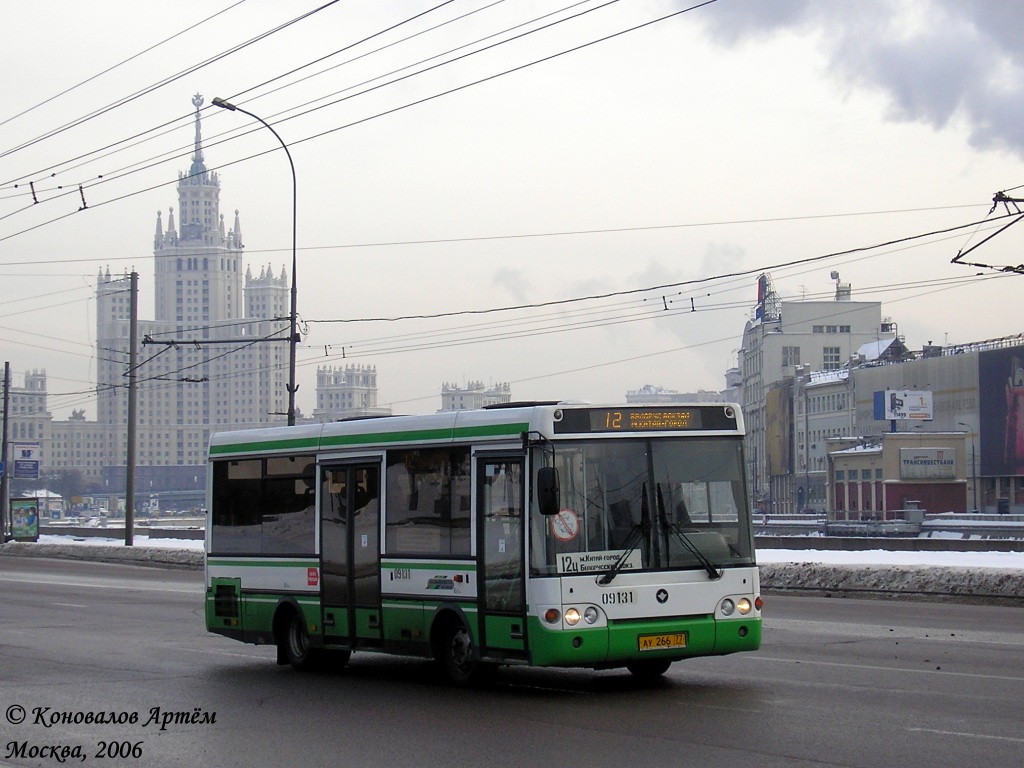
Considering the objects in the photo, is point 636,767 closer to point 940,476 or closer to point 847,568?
point 847,568

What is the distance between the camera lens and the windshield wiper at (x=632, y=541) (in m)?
11.8

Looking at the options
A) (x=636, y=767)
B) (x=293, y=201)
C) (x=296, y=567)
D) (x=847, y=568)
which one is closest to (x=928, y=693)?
(x=636, y=767)

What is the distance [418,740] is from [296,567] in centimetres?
517

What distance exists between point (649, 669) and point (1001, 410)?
87.3 meters

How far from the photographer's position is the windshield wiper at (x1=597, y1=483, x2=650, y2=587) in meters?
11.8

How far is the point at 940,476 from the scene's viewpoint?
8269 centimetres

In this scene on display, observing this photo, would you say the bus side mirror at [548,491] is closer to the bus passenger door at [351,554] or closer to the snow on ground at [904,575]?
the bus passenger door at [351,554]

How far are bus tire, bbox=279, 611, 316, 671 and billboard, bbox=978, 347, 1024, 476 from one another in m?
83.7

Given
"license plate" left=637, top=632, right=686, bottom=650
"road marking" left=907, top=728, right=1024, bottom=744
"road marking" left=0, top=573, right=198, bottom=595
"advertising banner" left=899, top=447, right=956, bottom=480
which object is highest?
"advertising banner" left=899, top=447, right=956, bottom=480

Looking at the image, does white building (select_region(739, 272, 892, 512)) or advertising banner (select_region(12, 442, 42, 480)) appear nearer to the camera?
advertising banner (select_region(12, 442, 42, 480))

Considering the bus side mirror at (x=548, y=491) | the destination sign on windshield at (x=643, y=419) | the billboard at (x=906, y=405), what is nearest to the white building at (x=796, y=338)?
the billboard at (x=906, y=405)

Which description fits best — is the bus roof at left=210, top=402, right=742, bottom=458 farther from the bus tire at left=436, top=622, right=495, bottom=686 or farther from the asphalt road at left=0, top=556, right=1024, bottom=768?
the asphalt road at left=0, top=556, right=1024, bottom=768

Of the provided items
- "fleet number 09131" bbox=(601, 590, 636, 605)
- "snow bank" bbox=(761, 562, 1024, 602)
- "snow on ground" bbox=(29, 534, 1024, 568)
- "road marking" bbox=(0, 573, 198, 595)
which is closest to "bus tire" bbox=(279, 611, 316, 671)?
"fleet number 09131" bbox=(601, 590, 636, 605)

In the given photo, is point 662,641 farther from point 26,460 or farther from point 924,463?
point 924,463
